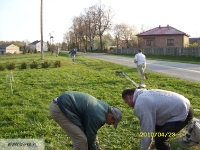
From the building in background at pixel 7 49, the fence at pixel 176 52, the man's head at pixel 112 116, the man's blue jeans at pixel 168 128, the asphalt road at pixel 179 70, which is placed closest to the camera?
the man's head at pixel 112 116

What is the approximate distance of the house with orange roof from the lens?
52.3 metres

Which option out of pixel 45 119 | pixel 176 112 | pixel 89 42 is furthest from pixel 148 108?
pixel 89 42

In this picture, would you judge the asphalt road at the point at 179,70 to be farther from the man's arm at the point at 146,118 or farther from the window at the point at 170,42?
the window at the point at 170,42

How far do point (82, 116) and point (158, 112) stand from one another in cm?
113

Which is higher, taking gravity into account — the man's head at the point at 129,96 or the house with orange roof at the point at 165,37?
the house with orange roof at the point at 165,37

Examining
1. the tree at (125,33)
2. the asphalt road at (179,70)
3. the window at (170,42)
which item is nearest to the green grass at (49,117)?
the asphalt road at (179,70)

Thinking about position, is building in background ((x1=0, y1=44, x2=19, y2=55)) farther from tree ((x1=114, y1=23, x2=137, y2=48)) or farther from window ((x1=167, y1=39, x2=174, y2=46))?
window ((x1=167, y1=39, x2=174, y2=46))

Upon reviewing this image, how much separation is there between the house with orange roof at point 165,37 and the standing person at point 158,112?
168 ft

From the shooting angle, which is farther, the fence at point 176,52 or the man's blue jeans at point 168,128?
the fence at point 176,52

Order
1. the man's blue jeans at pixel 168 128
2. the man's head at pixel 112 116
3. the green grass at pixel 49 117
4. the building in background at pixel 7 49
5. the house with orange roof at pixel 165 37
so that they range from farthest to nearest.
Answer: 1. the building in background at pixel 7 49
2. the house with orange roof at pixel 165 37
3. the green grass at pixel 49 117
4. the man's blue jeans at pixel 168 128
5. the man's head at pixel 112 116

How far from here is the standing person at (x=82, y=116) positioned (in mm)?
3354

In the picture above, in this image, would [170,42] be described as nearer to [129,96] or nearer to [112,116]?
[129,96]

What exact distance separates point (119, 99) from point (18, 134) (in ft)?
13.3

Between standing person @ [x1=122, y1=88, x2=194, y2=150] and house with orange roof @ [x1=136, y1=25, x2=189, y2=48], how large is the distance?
51.1 m
